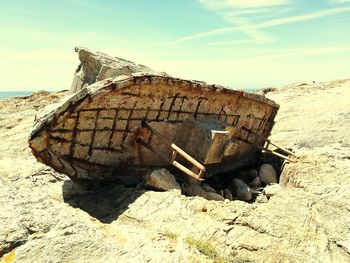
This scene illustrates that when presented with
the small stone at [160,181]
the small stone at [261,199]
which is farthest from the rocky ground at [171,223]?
the small stone at [160,181]

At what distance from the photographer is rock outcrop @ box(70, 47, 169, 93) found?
888cm

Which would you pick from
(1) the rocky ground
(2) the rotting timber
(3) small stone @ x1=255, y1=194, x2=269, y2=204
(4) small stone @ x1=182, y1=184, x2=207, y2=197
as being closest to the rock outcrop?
(2) the rotting timber

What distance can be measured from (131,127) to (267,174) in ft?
11.8

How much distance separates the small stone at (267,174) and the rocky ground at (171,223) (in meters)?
0.71

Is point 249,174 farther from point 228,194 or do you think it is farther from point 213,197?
point 213,197

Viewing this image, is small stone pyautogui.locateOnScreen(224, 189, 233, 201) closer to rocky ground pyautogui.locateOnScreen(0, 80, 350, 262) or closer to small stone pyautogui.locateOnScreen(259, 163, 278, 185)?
rocky ground pyautogui.locateOnScreen(0, 80, 350, 262)

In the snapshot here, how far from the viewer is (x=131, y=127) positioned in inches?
240

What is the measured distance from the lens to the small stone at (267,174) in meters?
7.87

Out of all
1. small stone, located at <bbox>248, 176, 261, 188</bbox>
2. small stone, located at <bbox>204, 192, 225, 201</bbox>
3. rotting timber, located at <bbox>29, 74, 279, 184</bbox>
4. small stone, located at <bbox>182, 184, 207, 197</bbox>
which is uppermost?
rotting timber, located at <bbox>29, 74, 279, 184</bbox>

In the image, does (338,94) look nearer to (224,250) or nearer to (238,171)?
(238,171)

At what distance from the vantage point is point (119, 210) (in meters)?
5.08

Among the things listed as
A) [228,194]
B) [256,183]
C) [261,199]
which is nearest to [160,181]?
[228,194]

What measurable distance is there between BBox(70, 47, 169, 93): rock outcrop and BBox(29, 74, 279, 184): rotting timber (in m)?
2.51

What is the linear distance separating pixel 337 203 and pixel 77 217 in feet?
12.5
